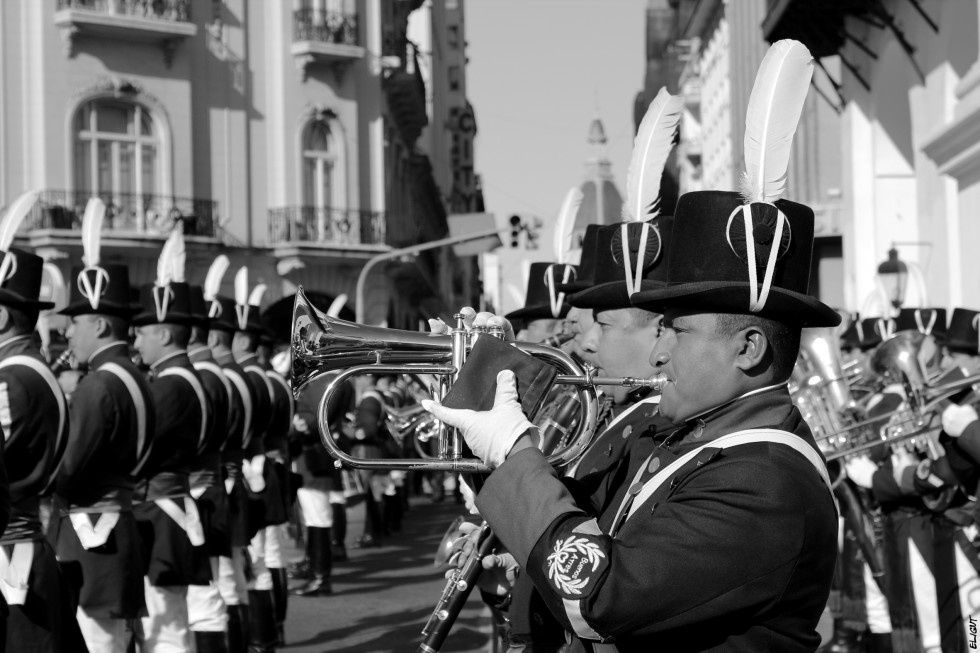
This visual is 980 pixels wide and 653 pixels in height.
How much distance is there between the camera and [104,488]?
687 centimetres

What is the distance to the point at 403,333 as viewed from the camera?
3.98m

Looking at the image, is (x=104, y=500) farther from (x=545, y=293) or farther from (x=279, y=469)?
(x=279, y=469)

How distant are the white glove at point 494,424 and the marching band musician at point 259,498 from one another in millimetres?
6400

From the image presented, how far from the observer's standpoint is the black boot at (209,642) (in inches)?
312

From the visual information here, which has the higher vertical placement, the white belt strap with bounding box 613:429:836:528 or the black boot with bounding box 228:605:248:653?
the white belt strap with bounding box 613:429:836:528

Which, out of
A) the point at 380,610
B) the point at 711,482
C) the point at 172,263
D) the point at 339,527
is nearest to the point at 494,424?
the point at 711,482

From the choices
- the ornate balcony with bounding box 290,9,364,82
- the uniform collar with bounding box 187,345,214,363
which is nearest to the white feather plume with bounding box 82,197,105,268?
the uniform collar with bounding box 187,345,214,363

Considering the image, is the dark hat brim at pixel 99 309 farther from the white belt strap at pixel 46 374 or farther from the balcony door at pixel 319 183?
the balcony door at pixel 319 183

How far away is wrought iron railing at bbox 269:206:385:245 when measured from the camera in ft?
107

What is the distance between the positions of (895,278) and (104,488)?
10.6m

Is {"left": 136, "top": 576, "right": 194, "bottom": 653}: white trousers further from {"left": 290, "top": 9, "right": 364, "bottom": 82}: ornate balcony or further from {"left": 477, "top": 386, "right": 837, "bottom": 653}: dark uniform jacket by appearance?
{"left": 290, "top": 9, "right": 364, "bottom": 82}: ornate balcony

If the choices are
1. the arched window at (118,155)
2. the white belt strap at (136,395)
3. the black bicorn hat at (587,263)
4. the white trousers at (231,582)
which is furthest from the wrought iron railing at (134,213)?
the black bicorn hat at (587,263)

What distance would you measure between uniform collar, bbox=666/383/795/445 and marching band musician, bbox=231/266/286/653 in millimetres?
6545

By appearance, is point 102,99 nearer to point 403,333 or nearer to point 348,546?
point 348,546
